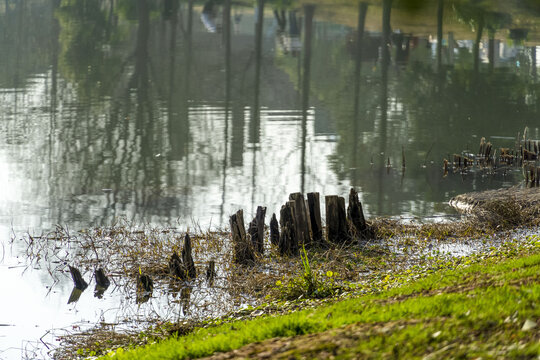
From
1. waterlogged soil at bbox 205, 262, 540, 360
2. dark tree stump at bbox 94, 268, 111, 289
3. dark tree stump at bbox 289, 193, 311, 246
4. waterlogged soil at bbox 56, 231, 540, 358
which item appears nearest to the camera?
waterlogged soil at bbox 205, 262, 540, 360

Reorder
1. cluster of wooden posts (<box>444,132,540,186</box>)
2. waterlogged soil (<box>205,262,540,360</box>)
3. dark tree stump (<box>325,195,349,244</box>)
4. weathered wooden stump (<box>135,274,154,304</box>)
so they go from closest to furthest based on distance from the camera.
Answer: waterlogged soil (<box>205,262,540,360</box>) < weathered wooden stump (<box>135,274,154,304</box>) < dark tree stump (<box>325,195,349,244</box>) < cluster of wooden posts (<box>444,132,540,186</box>)

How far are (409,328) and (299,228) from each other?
7.87m

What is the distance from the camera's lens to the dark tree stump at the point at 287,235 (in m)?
15.6

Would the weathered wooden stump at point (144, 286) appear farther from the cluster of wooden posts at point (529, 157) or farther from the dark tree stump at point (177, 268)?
the cluster of wooden posts at point (529, 157)

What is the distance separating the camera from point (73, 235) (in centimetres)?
1762

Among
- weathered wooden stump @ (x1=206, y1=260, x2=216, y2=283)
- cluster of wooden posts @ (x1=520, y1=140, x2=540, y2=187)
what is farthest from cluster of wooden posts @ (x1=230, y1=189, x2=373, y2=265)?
cluster of wooden posts @ (x1=520, y1=140, x2=540, y2=187)

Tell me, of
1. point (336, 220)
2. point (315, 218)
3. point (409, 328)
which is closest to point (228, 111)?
point (336, 220)

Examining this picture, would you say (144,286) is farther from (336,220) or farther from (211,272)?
(336,220)

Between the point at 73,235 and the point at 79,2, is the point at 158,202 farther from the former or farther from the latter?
the point at 79,2

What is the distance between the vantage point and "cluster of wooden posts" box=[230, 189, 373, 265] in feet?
49.8

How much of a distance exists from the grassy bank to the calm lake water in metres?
4.22

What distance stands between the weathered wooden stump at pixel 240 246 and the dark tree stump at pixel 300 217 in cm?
115

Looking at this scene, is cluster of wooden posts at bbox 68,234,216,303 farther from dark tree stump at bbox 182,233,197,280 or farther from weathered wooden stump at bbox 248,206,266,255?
weathered wooden stump at bbox 248,206,266,255

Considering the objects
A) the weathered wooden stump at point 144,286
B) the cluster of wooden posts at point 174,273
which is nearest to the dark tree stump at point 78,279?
the cluster of wooden posts at point 174,273
